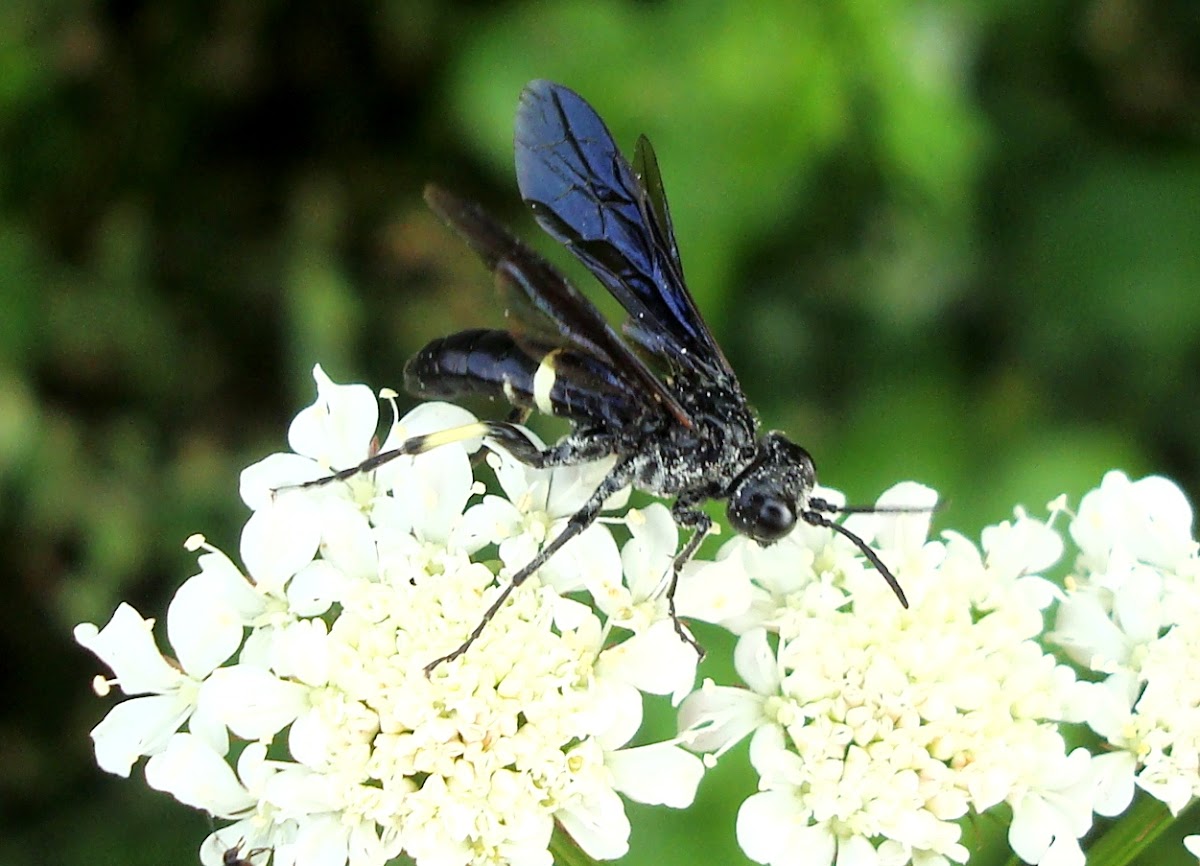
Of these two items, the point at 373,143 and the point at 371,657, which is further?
the point at 373,143

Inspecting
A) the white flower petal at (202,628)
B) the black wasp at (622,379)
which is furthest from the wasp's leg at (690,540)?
the white flower petal at (202,628)

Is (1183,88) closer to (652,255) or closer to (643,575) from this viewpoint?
(652,255)

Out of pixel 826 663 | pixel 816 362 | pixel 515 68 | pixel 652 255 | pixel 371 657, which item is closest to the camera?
pixel 371 657

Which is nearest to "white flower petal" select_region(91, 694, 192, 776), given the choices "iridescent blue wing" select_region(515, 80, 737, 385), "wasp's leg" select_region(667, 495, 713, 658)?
"wasp's leg" select_region(667, 495, 713, 658)

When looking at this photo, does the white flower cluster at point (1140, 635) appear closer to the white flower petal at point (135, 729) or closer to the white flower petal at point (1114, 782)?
the white flower petal at point (1114, 782)

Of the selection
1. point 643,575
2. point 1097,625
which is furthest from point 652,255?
point 1097,625

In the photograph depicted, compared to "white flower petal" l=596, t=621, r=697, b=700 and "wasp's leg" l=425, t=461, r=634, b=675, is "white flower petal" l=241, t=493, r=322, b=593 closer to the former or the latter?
"wasp's leg" l=425, t=461, r=634, b=675

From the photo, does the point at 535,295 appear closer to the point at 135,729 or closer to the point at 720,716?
the point at 720,716
